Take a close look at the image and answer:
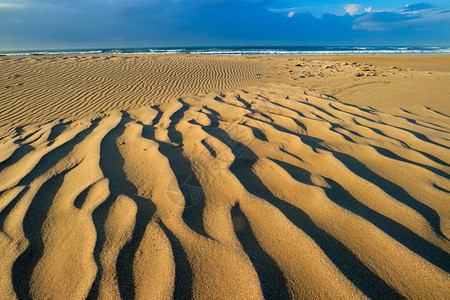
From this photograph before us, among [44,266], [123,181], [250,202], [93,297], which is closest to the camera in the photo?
[93,297]

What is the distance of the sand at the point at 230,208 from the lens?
1039 mm

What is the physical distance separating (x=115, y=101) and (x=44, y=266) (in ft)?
14.0

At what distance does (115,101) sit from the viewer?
480 centimetres

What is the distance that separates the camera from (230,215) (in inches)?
55.4

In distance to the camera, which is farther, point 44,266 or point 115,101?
point 115,101

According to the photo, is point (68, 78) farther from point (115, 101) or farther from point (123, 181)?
point (123, 181)

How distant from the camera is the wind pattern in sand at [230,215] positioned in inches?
40.8

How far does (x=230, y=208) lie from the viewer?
1467mm

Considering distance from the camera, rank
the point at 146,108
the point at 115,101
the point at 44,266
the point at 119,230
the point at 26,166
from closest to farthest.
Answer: the point at 44,266 < the point at 119,230 < the point at 26,166 < the point at 146,108 < the point at 115,101

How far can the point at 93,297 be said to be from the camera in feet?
3.27

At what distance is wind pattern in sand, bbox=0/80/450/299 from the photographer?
3.40 ft

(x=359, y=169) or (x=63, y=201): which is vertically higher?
(x=359, y=169)

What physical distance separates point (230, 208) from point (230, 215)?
0.07m

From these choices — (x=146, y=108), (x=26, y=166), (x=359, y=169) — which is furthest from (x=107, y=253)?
(x=146, y=108)
